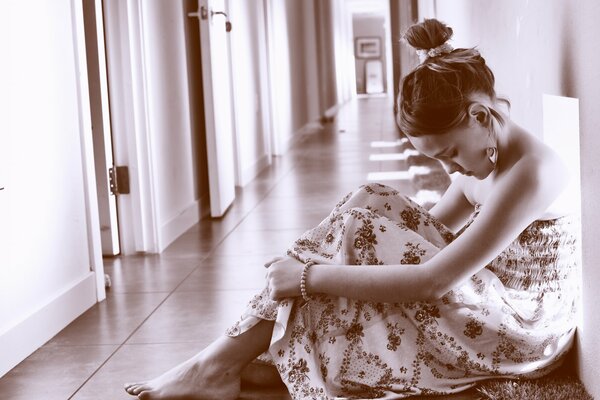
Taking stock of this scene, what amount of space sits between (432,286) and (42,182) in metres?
1.33

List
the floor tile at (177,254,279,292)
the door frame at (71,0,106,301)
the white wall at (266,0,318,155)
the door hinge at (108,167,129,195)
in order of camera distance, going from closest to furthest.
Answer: the door frame at (71,0,106,301)
the floor tile at (177,254,279,292)
the door hinge at (108,167,129,195)
the white wall at (266,0,318,155)

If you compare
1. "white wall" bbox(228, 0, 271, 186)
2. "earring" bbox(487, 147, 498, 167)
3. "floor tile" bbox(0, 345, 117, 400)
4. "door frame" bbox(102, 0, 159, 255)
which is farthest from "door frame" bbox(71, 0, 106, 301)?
"white wall" bbox(228, 0, 271, 186)

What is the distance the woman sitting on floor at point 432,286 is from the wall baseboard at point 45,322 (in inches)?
21.9

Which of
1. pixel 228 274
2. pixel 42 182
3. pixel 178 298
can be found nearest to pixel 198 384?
pixel 42 182

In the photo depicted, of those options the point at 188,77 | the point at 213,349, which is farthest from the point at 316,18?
the point at 213,349

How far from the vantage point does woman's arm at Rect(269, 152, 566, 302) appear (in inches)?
66.0

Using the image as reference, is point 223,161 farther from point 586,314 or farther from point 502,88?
point 586,314

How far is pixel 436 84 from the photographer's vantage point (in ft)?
5.60

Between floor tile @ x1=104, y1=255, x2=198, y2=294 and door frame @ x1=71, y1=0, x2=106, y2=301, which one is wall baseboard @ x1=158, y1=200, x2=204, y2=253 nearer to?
floor tile @ x1=104, y1=255, x2=198, y2=294

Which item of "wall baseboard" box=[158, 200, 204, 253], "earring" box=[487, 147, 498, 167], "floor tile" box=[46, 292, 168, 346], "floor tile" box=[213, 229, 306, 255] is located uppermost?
"earring" box=[487, 147, 498, 167]

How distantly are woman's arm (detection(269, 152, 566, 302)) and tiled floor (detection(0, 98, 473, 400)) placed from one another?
298 mm

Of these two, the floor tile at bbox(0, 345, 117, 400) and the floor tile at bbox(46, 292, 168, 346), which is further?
the floor tile at bbox(46, 292, 168, 346)

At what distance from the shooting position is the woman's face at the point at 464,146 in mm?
1722

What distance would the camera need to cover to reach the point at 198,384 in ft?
6.22
